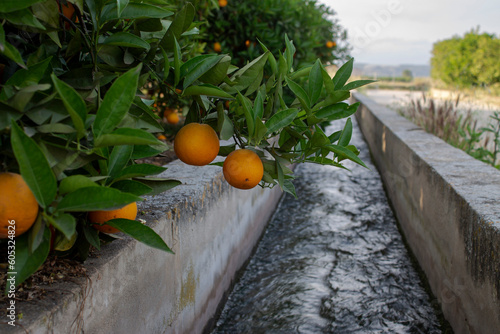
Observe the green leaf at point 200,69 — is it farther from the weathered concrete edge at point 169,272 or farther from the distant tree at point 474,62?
the distant tree at point 474,62

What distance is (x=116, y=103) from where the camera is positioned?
0.93 meters

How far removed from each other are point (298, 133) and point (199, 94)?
1.04ft

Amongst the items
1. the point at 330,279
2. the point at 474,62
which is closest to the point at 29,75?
the point at 330,279

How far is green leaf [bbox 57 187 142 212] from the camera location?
0.88 metres

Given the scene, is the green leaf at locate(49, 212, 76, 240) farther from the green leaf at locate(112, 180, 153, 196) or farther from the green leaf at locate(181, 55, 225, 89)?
the green leaf at locate(181, 55, 225, 89)

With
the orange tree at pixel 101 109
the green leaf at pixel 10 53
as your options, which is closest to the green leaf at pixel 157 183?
the orange tree at pixel 101 109

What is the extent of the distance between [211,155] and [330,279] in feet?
6.91

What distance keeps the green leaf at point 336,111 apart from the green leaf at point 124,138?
569 mm

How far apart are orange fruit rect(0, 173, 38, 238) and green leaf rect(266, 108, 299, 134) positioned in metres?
0.63

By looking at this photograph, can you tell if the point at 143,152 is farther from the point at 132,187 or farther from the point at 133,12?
the point at 133,12

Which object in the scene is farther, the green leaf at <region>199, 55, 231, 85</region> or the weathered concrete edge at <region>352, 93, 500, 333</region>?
the weathered concrete edge at <region>352, 93, 500, 333</region>

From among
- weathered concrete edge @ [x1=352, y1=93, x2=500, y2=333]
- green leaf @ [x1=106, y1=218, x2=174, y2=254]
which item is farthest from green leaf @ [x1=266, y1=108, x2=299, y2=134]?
weathered concrete edge @ [x1=352, y1=93, x2=500, y2=333]

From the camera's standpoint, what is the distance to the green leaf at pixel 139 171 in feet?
3.60

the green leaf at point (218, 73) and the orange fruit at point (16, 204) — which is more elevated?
the green leaf at point (218, 73)
